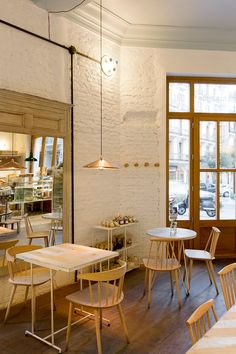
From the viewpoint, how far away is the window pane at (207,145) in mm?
5711

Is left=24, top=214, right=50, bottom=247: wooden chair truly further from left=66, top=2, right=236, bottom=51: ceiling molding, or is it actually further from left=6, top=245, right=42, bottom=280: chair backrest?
left=66, top=2, right=236, bottom=51: ceiling molding

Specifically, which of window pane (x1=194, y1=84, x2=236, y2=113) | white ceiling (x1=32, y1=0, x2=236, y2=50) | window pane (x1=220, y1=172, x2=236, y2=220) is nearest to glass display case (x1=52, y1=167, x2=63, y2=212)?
white ceiling (x1=32, y1=0, x2=236, y2=50)

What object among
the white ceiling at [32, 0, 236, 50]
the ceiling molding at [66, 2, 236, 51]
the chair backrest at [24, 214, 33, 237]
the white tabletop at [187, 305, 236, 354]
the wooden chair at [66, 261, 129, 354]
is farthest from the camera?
the ceiling molding at [66, 2, 236, 51]

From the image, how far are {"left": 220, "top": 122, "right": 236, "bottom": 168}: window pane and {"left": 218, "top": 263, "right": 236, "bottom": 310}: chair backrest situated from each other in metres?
3.43

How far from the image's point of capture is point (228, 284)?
2504mm

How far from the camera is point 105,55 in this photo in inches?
198

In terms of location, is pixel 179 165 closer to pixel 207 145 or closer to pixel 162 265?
pixel 207 145

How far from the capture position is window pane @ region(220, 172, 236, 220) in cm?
575

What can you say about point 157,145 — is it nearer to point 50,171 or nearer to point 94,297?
point 50,171

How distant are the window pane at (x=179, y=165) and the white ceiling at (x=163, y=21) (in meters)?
1.38

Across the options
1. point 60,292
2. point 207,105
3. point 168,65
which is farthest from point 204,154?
point 60,292

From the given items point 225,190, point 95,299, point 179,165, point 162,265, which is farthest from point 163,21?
point 95,299

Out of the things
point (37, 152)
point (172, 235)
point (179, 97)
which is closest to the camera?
point (37, 152)

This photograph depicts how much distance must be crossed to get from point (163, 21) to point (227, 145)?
237 centimetres
